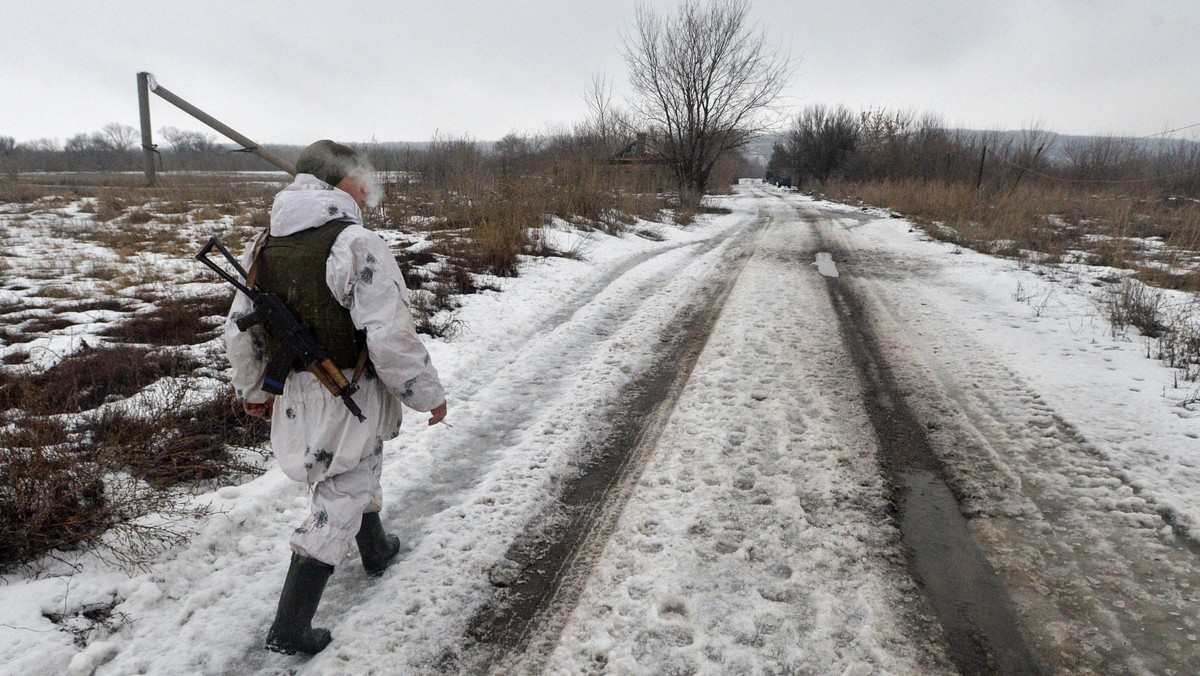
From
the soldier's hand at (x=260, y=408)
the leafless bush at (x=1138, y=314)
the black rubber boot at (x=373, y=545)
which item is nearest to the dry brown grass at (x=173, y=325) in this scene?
the soldier's hand at (x=260, y=408)

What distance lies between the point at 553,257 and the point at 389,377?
7.83m

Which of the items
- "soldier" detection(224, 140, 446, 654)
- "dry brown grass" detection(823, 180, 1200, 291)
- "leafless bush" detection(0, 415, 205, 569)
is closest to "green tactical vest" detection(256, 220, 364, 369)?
"soldier" detection(224, 140, 446, 654)

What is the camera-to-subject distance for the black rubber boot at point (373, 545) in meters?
2.46

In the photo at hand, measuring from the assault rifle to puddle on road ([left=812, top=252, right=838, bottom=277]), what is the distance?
8.48 meters

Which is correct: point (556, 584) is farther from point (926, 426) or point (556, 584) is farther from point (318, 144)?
point (926, 426)

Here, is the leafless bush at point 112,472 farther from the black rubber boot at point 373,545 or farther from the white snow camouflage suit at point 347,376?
the white snow camouflage suit at point 347,376

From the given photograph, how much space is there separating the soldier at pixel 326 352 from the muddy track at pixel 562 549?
0.65 m

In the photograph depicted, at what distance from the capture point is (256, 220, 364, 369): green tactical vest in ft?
6.59

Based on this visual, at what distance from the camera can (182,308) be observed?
6141 mm

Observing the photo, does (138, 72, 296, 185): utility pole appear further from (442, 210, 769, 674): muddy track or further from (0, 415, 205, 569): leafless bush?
(442, 210, 769, 674): muddy track

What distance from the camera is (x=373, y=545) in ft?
8.13

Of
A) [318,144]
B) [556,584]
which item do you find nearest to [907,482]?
[556,584]

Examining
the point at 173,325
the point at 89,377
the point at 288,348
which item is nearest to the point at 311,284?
the point at 288,348

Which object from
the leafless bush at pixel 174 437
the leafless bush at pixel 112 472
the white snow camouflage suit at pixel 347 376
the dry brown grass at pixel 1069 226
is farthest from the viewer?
the dry brown grass at pixel 1069 226
